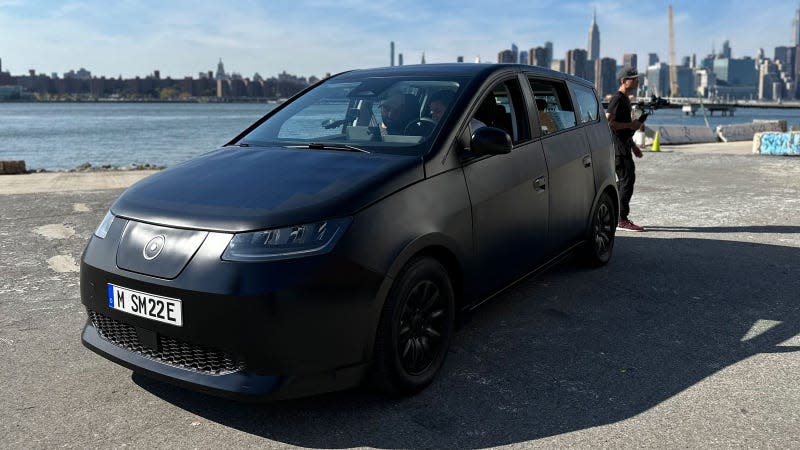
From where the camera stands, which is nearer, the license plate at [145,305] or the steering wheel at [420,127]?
the license plate at [145,305]

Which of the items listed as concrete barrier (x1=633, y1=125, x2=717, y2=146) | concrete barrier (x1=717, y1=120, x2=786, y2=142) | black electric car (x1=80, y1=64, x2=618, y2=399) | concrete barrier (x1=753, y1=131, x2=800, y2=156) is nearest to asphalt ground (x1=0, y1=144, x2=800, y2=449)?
black electric car (x1=80, y1=64, x2=618, y2=399)

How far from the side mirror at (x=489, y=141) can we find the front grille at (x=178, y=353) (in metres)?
1.74

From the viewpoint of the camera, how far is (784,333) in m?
4.46

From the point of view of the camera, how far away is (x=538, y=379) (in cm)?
371

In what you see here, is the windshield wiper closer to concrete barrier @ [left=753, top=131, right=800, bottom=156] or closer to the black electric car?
the black electric car

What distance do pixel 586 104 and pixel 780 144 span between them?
15.1 metres

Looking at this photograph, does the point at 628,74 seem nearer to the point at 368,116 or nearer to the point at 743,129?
the point at 368,116

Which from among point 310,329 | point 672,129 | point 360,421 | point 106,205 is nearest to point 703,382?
point 360,421

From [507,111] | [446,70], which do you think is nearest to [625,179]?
[507,111]

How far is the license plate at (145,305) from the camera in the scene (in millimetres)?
2928

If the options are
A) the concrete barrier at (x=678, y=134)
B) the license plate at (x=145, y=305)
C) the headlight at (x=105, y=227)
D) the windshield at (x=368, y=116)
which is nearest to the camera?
the license plate at (x=145, y=305)

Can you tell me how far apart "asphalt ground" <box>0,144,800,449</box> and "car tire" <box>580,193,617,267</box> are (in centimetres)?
15

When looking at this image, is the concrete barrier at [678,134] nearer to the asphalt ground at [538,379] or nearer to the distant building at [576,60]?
the asphalt ground at [538,379]

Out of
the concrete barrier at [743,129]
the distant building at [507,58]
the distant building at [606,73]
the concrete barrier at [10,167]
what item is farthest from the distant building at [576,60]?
the concrete barrier at [10,167]
